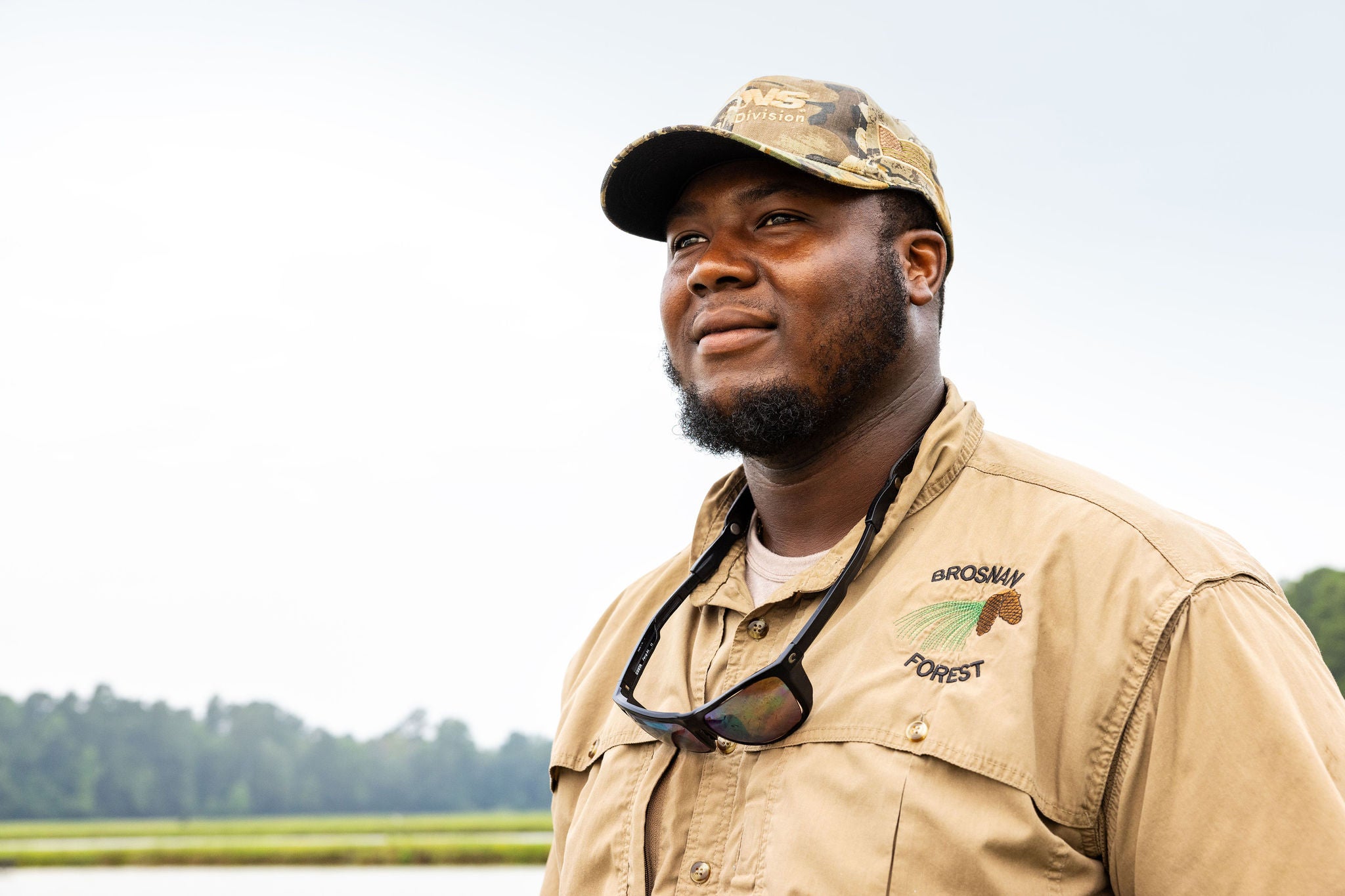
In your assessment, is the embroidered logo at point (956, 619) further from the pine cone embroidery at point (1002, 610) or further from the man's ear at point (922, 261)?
the man's ear at point (922, 261)

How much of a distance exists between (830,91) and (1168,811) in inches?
85.3

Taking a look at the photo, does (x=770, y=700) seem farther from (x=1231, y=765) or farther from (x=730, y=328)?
(x=730, y=328)

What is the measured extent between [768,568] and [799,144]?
122cm

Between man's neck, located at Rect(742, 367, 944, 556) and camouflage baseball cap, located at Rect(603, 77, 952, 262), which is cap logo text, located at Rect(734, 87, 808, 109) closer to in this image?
camouflage baseball cap, located at Rect(603, 77, 952, 262)

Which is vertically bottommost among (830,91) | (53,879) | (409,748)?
(409,748)

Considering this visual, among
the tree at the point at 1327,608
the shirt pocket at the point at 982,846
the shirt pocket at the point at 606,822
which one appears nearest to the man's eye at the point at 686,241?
the shirt pocket at the point at 606,822

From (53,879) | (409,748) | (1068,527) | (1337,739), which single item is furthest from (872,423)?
(409,748)

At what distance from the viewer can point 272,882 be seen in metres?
28.5

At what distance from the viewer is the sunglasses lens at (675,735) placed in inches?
115

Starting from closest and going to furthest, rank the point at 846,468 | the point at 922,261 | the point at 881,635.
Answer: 1. the point at 881,635
2. the point at 846,468
3. the point at 922,261

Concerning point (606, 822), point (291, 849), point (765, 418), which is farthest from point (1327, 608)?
point (606, 822)

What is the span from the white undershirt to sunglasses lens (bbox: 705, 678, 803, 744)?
0.48 metres

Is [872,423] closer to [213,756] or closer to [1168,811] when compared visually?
[1168,811]

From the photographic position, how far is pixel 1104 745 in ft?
8.20
